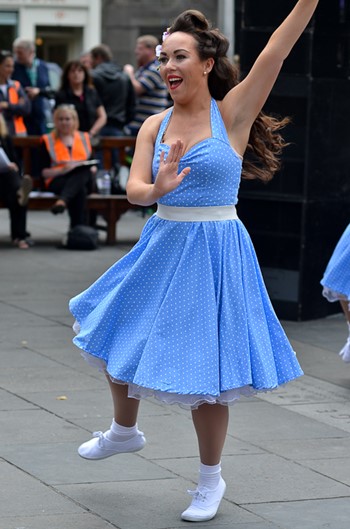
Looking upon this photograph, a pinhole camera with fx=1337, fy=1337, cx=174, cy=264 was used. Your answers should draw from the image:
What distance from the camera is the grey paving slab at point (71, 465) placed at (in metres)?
5.43

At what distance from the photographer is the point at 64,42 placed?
2903 centimetres

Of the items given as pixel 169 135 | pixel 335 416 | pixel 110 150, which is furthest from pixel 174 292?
pixel 110 150

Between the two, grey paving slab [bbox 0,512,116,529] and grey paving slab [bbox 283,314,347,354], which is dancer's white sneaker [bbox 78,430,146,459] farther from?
grey paving slab [bbox 283,314,347,354]

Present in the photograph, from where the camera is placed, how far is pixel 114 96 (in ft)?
52.5

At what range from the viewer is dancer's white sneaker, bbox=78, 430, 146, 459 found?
210 inches

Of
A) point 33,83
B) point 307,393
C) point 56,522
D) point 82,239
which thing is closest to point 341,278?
point 307,393

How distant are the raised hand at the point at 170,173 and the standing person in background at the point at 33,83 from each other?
11.7m

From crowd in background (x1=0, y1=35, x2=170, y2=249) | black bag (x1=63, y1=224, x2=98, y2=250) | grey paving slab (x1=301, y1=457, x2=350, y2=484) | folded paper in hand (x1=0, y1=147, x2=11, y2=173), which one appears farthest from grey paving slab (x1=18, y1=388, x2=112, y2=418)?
crowd in background (x1=0, y1=35, x2=170, y2=249)

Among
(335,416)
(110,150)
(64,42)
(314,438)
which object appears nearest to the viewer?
(314,438)

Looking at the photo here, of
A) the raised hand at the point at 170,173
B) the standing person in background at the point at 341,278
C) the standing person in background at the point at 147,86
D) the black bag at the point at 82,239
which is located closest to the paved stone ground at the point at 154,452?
the standing person in background at the point at 341,278

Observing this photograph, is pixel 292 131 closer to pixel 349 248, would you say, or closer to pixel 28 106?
pixel 349 248

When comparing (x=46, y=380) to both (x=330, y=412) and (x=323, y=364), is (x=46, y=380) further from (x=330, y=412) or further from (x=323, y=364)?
(x=323, y=364)

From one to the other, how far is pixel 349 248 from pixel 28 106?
862cm

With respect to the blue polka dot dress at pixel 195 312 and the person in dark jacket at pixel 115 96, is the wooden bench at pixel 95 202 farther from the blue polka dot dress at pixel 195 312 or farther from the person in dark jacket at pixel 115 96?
the blue polka dot dress at pixel 195 312
